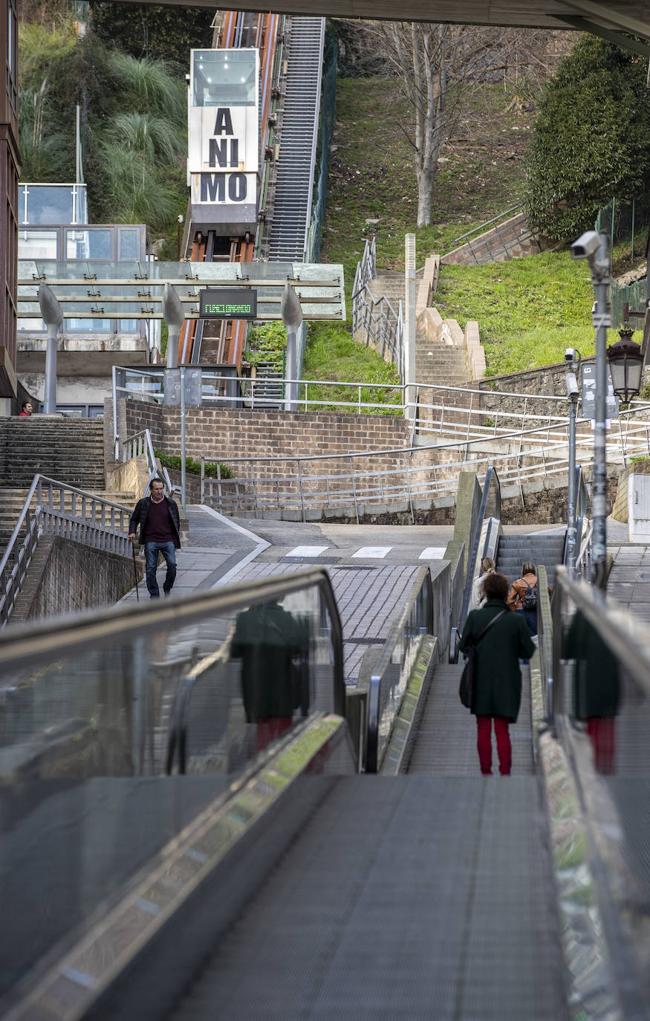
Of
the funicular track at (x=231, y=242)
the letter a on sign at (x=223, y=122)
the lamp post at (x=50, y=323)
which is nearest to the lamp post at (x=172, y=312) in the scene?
the lamp post at (x=50, y=323)

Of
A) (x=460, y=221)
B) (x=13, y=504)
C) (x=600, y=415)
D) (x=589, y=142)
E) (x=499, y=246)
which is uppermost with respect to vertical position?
(x=589, y=142)

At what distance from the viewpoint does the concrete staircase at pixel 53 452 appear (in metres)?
28.0

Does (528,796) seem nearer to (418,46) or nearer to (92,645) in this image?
(92,645)

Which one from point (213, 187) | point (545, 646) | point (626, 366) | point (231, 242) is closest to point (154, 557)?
point (626, 366)

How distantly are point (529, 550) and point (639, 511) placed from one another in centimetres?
172

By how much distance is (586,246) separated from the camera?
1334cm

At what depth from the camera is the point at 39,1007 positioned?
3107 millimetres

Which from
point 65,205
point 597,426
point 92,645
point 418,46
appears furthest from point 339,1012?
point 418,46

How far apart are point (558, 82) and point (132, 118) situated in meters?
15.1

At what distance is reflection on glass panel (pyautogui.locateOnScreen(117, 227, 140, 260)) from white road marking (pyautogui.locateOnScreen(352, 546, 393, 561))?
2178 cm

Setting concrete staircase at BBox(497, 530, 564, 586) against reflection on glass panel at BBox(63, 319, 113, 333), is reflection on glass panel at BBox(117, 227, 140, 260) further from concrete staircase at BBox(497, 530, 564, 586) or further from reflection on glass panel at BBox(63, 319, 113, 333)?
concrete staircase at BBox(497, 530, 564, 586)

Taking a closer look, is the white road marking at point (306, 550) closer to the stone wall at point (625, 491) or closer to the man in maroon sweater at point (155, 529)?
the man in maroon sweater at point (155, 529)

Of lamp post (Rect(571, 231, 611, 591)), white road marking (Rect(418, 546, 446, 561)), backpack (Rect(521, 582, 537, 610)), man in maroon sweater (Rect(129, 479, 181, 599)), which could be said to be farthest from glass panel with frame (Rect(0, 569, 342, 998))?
white road marking (Rect(418, 546, 446, 561))

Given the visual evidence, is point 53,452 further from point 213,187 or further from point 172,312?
point 213,187
